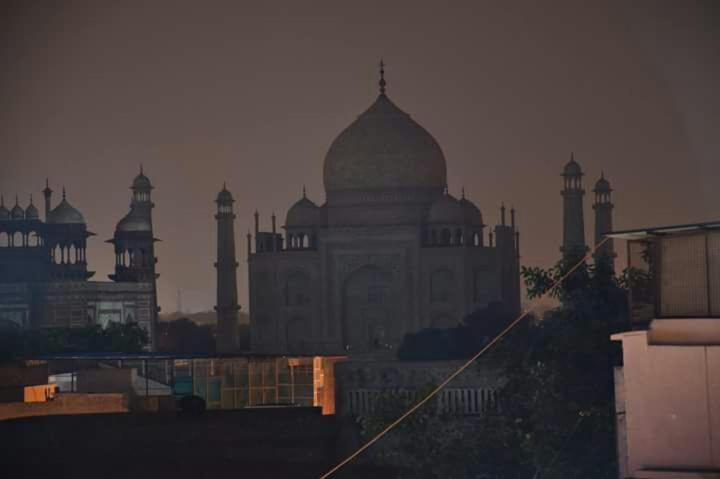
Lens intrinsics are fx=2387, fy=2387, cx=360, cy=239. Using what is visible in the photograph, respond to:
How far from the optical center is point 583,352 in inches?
734

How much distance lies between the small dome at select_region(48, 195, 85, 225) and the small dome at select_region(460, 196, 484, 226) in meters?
8.58

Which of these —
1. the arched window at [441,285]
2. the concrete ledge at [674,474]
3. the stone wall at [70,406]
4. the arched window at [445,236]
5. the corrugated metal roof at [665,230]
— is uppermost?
the arched window at [445,236]

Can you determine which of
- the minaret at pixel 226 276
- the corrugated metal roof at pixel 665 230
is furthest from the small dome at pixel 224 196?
the corrugated metal roof at pixel 665 230

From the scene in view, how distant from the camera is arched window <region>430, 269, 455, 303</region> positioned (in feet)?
166

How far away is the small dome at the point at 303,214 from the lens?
171 ft

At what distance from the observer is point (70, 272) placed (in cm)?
A: 5359

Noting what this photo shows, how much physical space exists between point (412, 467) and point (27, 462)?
3.51 meters

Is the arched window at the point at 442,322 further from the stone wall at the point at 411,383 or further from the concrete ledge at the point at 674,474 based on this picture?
the concrete ledge at the point at 674,474

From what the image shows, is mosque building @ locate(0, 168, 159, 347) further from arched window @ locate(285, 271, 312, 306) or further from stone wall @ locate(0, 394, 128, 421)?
stone wall @ locate(0, 394, 128, 421)

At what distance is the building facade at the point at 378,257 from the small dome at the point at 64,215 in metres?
3.91

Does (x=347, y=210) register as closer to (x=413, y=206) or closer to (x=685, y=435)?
(x=413, y=206)

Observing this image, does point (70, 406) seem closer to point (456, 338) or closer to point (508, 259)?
point (456, 338)

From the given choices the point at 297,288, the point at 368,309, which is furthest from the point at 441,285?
the point at 297,288

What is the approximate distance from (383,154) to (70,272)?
7.98 metres
